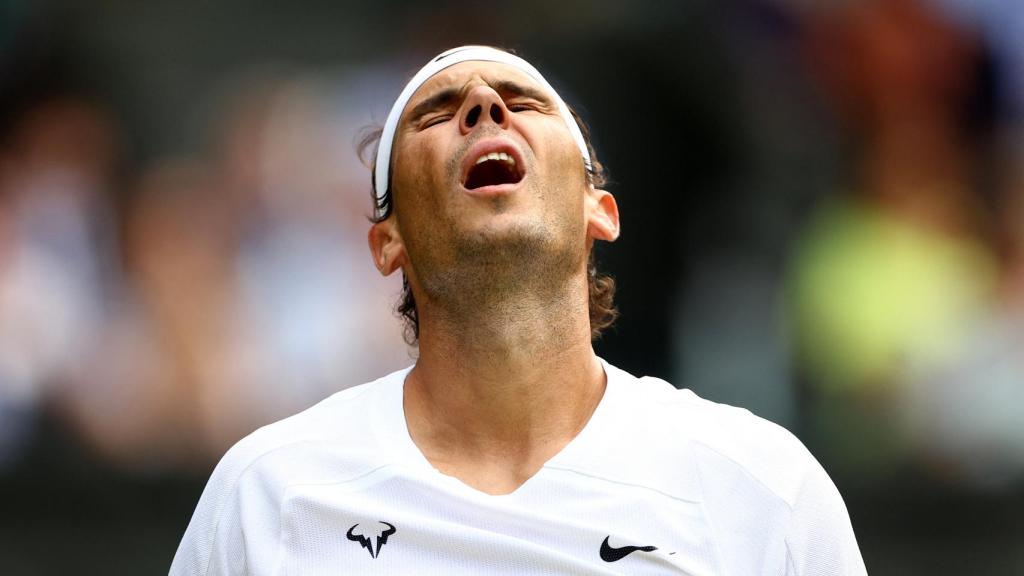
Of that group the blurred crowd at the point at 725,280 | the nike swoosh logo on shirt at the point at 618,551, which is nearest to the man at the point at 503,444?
the nike swoosh logo on shirt at the point at 618,551

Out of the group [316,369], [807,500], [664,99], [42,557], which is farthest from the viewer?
[664,99]

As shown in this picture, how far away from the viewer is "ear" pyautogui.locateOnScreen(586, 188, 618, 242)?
3.82m

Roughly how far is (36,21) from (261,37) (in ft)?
3.87

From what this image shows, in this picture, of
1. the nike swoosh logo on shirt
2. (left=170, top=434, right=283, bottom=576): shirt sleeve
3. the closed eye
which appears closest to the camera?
the nike swoosh logo on shirt

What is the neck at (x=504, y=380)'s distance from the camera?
134 inches

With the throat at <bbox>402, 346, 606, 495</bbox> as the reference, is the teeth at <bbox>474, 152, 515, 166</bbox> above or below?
above

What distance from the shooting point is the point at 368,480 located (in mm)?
3234

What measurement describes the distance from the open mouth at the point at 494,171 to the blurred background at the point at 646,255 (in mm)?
2687

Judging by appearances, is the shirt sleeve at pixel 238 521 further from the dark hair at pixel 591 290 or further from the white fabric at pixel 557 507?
the dark hair at pixel 591 290

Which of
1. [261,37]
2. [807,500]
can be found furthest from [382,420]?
[261,37]

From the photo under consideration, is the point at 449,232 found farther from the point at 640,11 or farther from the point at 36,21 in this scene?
the point at 36,21

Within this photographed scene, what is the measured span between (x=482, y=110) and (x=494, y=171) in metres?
0.18

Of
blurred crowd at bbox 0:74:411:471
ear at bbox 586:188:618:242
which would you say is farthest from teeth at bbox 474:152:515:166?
blurred crowd at bbox 0:74:411:471

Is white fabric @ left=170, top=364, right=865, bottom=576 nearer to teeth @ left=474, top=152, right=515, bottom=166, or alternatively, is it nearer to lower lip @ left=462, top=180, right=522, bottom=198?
lower lip @ left=462, top=180, right=522, bottom=198
